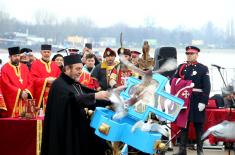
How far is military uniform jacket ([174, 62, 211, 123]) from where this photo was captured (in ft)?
31.2

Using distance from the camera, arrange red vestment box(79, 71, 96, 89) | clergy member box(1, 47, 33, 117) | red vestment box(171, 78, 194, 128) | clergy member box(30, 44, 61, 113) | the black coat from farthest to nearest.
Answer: the black coat < red vestment box(79, 71, 96, 89) < red vestment box(171, 78, 194, 128) < clergy member box(30, 44, 61, 113) < clergy member box(1, 47, 33, 117)

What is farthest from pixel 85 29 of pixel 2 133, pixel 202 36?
pixel 2 133

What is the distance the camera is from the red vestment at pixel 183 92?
948 centimetres

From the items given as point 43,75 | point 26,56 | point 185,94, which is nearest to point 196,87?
point 185,94

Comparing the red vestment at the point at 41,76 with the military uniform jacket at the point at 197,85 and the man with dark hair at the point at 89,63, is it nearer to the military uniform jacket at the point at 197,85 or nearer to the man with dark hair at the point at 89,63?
the man with dark hair at the point at 89,63

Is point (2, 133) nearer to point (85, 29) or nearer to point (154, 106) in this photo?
point (154, 106)

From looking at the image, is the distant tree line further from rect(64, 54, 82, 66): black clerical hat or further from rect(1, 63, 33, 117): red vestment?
rect(64, 54, 82, 66): black clerical hat

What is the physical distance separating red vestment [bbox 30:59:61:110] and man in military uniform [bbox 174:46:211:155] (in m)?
2.34

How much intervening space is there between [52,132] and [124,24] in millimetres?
4121

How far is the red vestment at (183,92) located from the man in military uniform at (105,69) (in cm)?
124

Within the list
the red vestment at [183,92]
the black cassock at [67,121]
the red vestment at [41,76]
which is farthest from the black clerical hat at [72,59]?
the red vestment at [183,92]

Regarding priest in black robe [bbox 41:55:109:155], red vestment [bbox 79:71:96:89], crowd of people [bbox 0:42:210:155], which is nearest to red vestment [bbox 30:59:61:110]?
crowd of people [bbox 0:42:210:155]

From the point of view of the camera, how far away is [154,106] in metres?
4.96

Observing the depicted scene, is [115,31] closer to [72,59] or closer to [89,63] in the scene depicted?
[89,63]
